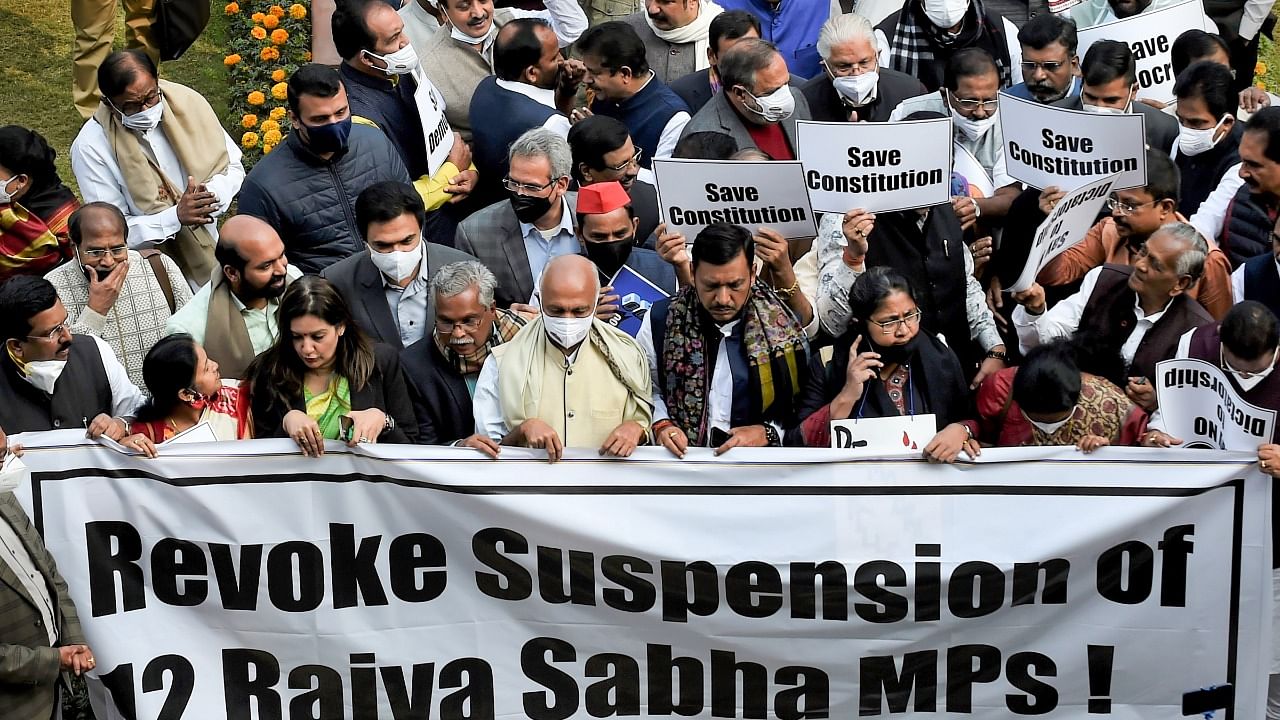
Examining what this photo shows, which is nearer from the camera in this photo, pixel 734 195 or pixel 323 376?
pixel 323 376

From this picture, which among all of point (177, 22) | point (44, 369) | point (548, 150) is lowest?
point (44, 369)

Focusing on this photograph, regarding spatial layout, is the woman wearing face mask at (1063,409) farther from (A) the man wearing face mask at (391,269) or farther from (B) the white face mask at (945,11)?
(B) the white face mask at (945,11)

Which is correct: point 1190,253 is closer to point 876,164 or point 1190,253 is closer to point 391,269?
point 876,164

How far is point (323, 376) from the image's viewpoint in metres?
7.06

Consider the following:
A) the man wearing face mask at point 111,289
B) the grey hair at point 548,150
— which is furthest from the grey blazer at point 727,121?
the man wearing face mask at point 111,289

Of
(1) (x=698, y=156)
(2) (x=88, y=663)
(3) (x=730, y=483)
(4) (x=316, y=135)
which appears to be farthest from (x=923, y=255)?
(2) (x=88, y=663)

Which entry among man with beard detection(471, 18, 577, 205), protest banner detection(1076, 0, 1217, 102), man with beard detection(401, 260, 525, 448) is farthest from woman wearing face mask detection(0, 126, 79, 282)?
protest banner detection(1076, 0, 1217, 102)

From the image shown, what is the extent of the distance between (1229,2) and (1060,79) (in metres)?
2.48

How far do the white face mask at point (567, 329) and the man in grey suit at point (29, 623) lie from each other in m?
2.09

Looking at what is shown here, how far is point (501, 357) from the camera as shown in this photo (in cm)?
715

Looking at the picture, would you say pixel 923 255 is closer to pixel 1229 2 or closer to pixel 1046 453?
pixel 1046 453

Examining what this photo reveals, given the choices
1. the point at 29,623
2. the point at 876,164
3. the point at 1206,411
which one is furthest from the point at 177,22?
the point at 1206,411

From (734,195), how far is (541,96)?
208cm

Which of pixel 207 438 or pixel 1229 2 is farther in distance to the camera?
pixel 1229 2
